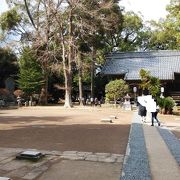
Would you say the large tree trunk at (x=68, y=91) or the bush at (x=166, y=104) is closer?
the bush at (x=166, y=104)

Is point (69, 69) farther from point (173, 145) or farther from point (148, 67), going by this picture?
point (173, 145)

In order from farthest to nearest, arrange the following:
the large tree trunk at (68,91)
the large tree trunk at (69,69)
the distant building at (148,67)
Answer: the distant building at (148,67)
the large tree trunk at (68,91)
the large tree trunk at (69,69)

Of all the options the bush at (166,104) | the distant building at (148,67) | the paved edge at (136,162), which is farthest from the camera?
the distant building at (148,67)

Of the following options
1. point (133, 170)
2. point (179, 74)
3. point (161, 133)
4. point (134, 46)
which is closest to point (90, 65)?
point (179, 74)

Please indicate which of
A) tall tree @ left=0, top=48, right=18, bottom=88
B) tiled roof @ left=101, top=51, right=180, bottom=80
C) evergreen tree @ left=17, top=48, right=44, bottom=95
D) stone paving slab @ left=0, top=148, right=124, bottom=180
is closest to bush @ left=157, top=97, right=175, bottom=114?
tiled roof @ left=101, top=51, right=180, bottom=80

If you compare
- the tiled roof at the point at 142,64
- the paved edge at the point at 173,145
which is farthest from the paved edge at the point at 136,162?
the tiled roof at the point at 142,64

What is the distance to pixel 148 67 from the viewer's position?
39500 millimetres

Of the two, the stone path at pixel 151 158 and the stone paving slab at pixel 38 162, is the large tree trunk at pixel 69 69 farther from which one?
the stone paving slab at pixel 38 162

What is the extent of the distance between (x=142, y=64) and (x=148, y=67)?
867mm

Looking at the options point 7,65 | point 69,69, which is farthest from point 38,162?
point 7,65

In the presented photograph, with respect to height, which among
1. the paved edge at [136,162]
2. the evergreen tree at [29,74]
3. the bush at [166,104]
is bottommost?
the paved edge at [136,162]

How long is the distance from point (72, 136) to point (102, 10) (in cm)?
2308

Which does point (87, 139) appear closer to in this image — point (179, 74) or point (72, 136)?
point (72, 136)

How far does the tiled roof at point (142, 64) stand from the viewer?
124ft
